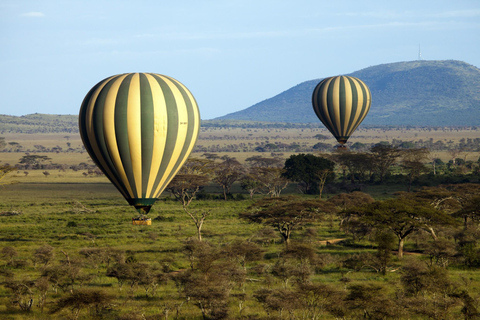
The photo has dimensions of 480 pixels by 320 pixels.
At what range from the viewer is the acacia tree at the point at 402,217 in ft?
124

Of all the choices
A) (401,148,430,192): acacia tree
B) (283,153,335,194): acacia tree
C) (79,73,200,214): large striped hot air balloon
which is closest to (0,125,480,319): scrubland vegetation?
(79,73,200,214): large striped hot air balloon

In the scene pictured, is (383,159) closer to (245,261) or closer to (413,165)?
(413,165)

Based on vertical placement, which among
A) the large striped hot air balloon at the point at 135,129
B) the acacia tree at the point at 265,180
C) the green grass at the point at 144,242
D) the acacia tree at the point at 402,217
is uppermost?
the large striped hot air balloon at the point at 135,129

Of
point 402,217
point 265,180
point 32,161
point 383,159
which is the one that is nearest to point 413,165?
point 383,159

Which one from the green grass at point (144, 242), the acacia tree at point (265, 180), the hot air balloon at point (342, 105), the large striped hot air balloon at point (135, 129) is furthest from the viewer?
the acacia tree at point (265, 180)

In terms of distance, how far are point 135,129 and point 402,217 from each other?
16.5m

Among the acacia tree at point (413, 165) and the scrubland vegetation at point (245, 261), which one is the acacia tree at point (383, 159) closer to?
the acacia tree at point (413, 165)

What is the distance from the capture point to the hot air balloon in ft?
226

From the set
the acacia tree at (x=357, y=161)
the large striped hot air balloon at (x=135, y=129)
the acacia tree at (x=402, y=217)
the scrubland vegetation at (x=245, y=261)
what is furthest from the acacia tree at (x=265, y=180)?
the large striped hot air balloon at (x=135, y=129)

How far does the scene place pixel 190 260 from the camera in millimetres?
36625

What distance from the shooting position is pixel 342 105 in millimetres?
69125

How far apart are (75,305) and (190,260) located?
11336 millimetres

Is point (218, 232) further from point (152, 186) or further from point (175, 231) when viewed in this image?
point (152, 186)

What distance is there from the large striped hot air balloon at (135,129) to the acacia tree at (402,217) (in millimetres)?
13084
